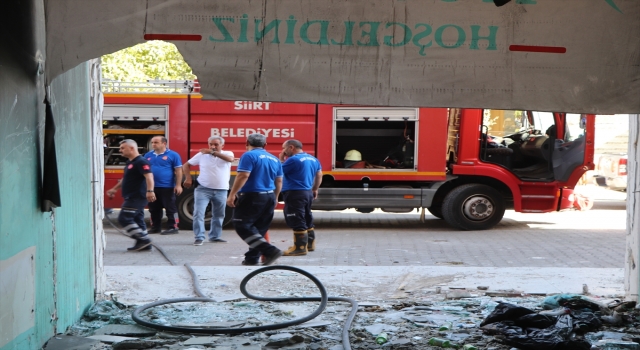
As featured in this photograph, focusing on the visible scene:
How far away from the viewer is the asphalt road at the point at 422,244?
10.3 metres

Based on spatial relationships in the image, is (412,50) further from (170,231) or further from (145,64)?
(145,64)

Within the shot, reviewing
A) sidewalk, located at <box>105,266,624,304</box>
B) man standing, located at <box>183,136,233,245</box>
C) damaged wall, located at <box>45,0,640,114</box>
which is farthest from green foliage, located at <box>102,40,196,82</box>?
damaged wall, located at <box>45,0,640,114</box>

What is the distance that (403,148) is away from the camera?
47.4 ft

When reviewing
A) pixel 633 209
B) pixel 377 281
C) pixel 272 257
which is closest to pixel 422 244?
pixel 272 257

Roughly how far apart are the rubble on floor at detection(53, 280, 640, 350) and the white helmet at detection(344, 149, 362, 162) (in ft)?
22.7

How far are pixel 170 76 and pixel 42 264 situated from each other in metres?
18.6

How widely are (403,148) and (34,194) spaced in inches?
395

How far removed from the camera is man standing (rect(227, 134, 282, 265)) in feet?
30.8

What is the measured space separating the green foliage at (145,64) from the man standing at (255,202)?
12.0 m

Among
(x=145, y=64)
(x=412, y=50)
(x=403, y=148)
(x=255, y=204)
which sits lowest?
(x=255, y=204)

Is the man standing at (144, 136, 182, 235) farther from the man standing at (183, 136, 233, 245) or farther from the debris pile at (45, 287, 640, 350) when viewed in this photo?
the debris pile at (45, 287, 640, 350)

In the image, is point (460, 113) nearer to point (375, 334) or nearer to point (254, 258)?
point (254, 258)

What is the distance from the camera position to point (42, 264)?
17.3 ft

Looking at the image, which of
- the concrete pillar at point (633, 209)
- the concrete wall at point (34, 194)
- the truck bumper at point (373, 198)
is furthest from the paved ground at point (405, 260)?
the concrete wall at point (34, 194)
